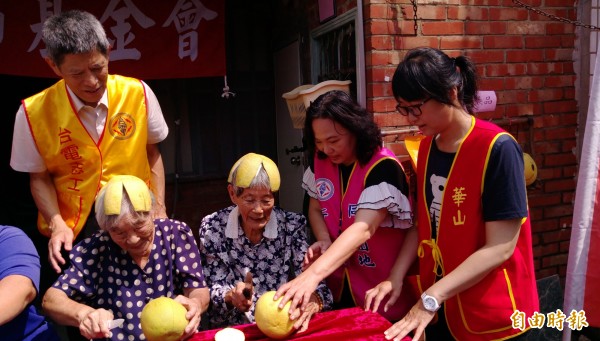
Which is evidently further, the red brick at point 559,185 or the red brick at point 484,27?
the red brick at point 559,185

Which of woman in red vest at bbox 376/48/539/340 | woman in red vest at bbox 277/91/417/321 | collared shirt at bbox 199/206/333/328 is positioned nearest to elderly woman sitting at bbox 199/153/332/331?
collared shirt at bbox 199/206/333/328

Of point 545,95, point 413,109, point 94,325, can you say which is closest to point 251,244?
point 94,325

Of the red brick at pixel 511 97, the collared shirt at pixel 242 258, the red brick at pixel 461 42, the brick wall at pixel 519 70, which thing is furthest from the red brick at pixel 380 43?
the collared shirt at pixel 242 258

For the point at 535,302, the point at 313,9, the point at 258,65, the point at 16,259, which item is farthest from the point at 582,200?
the point at 258,65

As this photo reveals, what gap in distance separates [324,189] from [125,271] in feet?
3.31

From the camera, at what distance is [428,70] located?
75.7 inches

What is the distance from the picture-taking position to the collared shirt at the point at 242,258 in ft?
7.70

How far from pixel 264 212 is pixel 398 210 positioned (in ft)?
2.04

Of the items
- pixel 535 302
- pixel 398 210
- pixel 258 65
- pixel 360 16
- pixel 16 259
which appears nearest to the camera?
pixel 16 259

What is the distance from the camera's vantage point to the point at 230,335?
184 cm

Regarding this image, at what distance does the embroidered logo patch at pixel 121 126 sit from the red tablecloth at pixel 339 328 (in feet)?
3.89

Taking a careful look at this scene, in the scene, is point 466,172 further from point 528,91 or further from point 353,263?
point 528,91

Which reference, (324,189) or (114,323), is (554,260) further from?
(114,323)

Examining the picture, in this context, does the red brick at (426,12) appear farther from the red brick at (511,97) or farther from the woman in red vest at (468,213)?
the woman in red vest at (468,213)
